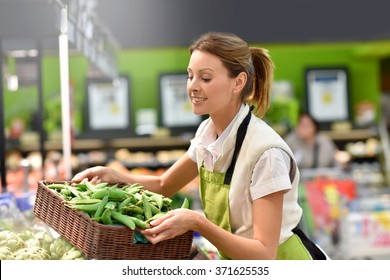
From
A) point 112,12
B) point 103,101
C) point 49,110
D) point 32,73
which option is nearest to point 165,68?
point 103,101

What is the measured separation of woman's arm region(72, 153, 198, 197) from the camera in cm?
240

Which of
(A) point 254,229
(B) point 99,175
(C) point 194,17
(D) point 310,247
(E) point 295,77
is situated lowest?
(D) point 310,247

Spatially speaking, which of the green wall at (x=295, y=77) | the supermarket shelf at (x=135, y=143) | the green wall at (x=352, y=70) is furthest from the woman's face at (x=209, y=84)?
the green wall at (x=352, y=70)

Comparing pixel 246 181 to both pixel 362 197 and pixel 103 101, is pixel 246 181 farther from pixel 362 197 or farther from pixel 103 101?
pixel 103 101

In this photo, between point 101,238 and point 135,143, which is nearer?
point 101,238

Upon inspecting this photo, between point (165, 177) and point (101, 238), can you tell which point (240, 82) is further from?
point (101, 238)

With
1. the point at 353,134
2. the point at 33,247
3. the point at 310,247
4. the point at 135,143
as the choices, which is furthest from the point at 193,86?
the point at 353,134

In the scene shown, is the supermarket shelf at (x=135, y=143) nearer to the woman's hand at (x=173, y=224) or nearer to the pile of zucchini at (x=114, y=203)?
the pile of zucchini at (x=114, y=203)

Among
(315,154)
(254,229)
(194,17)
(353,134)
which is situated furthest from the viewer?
(353,134)

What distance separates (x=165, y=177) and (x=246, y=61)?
0.53 meters

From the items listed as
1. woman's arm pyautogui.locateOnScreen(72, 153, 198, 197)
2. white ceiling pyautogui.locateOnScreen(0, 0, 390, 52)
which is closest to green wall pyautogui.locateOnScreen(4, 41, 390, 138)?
white ceiling pyautogui.locateOnScreen(0, 0, 390, 52)

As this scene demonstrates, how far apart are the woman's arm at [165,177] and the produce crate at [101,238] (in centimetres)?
23

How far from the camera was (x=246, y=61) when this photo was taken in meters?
2.20

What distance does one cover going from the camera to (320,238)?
19.2 ft
